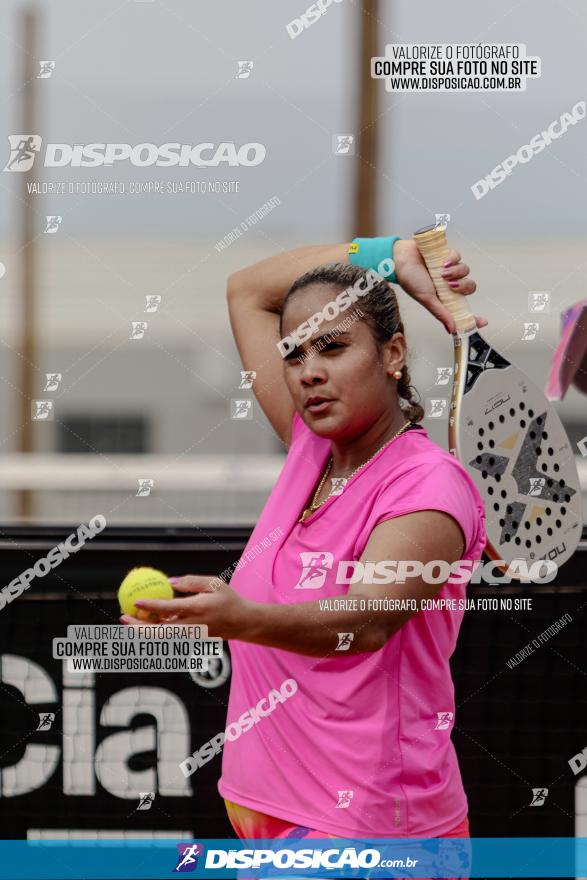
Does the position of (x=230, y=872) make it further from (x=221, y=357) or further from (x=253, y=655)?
(x=221, y=357)

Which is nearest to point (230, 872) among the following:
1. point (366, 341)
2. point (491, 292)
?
point (366, 341)

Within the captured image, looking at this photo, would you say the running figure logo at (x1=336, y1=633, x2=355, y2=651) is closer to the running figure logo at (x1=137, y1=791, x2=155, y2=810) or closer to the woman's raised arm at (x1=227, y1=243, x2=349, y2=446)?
the woman's raised arm at (x1=227, y1=243, x2=349, y2=446)

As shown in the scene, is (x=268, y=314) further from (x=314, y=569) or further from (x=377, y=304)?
(x=314, y=569)

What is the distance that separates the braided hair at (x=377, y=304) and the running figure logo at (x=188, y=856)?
1277 mm

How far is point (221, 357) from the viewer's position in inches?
597

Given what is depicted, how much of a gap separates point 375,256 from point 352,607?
0.80m

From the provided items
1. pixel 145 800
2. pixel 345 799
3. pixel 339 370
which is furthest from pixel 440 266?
pixel 145 800

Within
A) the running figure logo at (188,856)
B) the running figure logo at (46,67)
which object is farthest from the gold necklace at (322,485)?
the running figure logo at (46,67)

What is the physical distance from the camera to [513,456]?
2.47 meters

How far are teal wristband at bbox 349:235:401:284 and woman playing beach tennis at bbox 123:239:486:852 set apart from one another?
0.23m

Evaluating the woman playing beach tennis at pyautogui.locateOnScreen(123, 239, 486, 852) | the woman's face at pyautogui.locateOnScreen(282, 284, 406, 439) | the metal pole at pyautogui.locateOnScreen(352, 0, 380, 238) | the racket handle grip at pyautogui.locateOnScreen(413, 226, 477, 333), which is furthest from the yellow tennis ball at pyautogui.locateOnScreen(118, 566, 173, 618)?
the metal pole at pyautogui.locateOnScreen(352, 0, 380, 238)

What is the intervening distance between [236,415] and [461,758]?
1.02m

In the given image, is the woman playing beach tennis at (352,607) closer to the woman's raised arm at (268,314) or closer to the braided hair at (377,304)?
the braided hair at (377,304)

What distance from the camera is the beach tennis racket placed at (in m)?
2.41
